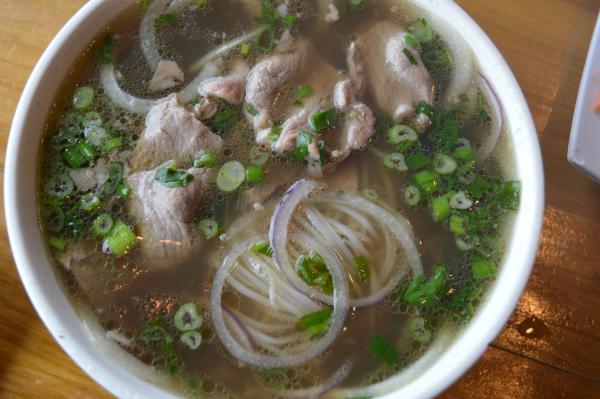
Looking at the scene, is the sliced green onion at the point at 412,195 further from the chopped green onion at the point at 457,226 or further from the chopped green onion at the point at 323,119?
the chopped green onion at the point at 323,119

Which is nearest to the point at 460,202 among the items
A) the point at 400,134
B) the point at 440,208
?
the point at 440,208

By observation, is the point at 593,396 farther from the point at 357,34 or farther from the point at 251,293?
the point at 357,34

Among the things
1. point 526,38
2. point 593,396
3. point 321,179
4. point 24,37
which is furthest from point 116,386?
point 526,38

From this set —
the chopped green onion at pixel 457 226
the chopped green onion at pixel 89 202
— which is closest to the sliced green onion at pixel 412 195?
the chopped green onion at pixel 457 226

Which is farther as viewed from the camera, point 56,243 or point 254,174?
point 254,174

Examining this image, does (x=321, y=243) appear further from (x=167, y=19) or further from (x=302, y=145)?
(x=167, y=19)

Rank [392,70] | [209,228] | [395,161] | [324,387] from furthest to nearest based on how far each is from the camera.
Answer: [392,70] < [395,161] < [209,228] < [324,387]

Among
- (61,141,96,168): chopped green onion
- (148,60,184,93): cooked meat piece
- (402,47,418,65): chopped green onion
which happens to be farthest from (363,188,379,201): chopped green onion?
(61,141,96,168): chopped green onion
